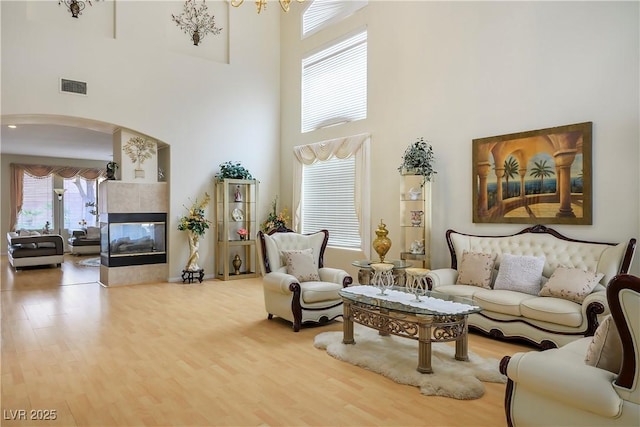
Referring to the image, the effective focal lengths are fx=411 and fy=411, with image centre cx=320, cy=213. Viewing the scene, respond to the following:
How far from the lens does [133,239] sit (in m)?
7.44

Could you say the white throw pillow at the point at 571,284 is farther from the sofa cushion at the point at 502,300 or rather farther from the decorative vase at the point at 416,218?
the decorative vase at the point at 416,218

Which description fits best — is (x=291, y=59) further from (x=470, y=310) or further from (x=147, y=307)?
(x=470, y=310)

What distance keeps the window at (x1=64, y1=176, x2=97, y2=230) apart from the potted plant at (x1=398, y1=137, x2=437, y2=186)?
40.1ft

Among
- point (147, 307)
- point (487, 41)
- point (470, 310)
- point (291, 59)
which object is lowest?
point (147, 307)

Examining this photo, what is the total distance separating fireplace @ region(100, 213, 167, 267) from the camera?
23.6ft

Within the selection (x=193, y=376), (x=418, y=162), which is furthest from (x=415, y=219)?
(x=193, y=376)

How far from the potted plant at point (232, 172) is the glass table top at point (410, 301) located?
14.7 ft

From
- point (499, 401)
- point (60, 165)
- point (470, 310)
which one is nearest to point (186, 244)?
point (470, 310)

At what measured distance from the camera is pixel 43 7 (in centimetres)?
651

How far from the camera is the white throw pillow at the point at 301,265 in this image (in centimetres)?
501

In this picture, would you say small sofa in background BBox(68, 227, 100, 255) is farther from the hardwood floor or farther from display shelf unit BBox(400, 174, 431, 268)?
display shelf unit BBox(400, 174, 431, 268)

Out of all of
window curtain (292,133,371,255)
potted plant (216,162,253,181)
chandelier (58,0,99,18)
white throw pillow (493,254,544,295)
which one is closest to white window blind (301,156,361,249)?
window curtain (292,133,371,255)

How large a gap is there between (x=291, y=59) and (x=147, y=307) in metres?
5.73

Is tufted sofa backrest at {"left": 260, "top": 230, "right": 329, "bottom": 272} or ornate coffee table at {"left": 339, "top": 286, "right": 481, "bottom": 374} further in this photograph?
tufted sofa backrest at {"left": 260, "top": 230, "right": 329, "bottom": 272}
